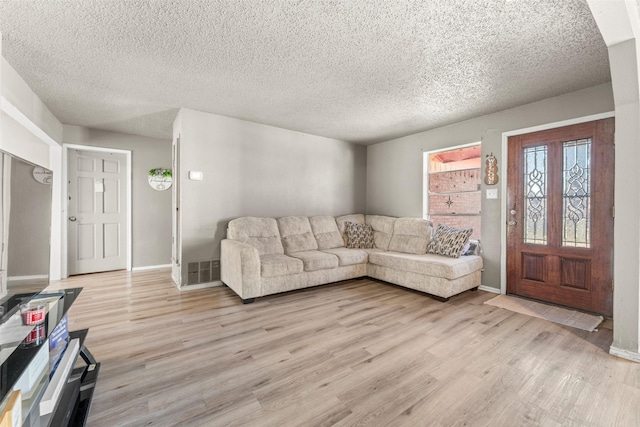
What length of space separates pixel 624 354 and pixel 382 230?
3033 millimetres

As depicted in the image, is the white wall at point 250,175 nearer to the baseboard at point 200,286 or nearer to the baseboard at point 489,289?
the baseboard at point 200,286

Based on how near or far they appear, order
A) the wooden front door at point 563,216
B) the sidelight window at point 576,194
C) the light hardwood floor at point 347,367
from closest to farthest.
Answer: the light hardwood floor at point 347,367 → the wooden front door at point 563,216 → the sidelight window at point 576,194

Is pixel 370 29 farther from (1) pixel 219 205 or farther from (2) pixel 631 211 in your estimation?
(1) pixel 219 205

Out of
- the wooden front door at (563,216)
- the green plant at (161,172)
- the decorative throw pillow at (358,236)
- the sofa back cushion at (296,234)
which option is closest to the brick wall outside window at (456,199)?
A: the wooden front door at (563,216)

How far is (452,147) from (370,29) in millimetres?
2694

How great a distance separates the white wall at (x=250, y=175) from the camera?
373cm

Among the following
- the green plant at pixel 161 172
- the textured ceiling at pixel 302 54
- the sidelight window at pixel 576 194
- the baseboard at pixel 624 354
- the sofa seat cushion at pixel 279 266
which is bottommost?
the baseboard at pixel 624 354

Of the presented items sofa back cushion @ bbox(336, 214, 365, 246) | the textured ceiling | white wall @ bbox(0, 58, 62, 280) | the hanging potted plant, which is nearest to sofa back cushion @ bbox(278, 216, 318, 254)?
sofa back cushion @ bbox(336, 214, 365, 246)

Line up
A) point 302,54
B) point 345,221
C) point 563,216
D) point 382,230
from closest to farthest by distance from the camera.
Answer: point 302,54, point 563,216, point 382,230, point 345,221

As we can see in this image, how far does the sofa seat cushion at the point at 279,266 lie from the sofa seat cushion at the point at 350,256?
2.21ft

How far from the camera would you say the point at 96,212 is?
465 cm

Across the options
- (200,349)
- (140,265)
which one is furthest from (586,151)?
(140,265)

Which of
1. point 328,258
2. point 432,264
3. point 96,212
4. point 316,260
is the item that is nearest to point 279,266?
point 316,260

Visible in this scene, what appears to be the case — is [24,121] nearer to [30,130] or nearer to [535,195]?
[30,130]
